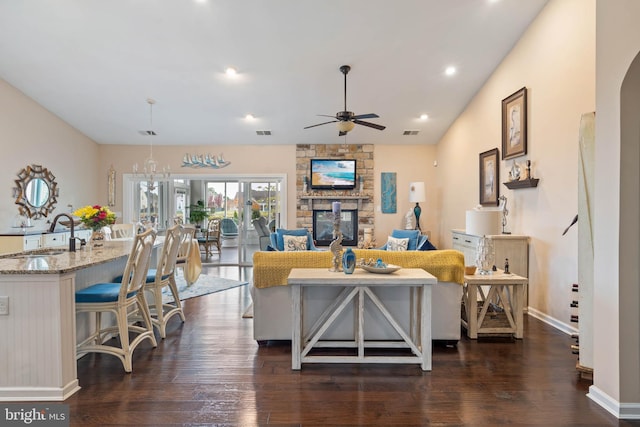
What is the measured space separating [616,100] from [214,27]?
13.4 feet

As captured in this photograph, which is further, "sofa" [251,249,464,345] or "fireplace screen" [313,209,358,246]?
"fireplace screen" [313,209,358,246]

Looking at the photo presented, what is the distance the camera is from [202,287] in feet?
18.3

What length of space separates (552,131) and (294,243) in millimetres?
3543

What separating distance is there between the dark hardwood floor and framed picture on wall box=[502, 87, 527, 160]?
2.50m

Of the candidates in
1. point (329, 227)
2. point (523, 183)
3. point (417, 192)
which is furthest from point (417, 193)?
point (523, 183)

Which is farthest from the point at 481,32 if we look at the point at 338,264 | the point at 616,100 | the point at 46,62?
the point at 46,62

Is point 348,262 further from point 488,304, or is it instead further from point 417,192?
point 417,192

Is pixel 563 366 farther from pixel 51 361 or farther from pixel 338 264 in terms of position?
pixel 51 361

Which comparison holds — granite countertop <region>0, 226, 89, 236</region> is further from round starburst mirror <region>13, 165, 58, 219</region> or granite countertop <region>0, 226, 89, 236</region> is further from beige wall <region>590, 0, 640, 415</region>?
beige wall <region>590, 0, 640, 415</region>

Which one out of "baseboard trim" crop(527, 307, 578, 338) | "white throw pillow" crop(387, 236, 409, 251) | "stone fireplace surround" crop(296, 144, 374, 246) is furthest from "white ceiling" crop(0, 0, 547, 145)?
"baseboard trim" crop(527, 307, 578, 338)

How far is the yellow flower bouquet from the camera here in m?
3.45

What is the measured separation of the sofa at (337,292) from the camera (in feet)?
10.3

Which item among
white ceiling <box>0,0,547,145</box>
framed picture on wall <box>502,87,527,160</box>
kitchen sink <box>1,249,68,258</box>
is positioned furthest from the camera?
framed picture on wall <box>502,87,527,160</box>

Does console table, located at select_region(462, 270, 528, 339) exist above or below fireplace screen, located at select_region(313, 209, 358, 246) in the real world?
below
